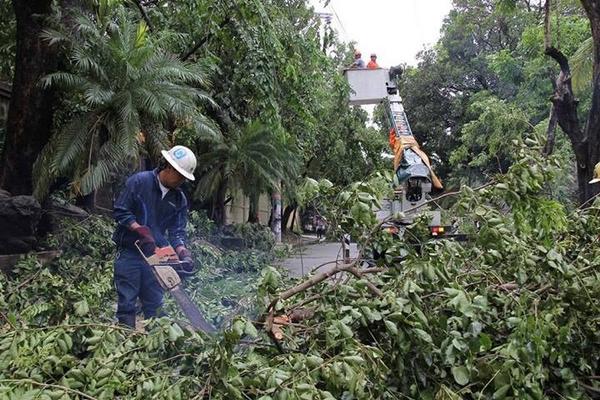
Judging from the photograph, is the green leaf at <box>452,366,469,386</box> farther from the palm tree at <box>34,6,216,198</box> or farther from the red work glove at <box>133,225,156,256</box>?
the palm tree at <box>34,6,216,198</box>

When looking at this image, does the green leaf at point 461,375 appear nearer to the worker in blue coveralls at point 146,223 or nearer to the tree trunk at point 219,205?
the worker in blue coveralls at point 146,223

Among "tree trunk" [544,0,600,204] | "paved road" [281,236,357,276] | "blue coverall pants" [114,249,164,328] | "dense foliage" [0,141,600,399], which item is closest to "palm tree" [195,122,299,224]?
"paved road" [281,236,357,276]

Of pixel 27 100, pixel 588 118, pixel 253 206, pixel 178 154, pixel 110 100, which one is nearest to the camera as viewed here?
pixel 178 154

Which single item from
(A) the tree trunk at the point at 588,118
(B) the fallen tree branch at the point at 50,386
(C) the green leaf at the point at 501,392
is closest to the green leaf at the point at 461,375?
(C) the green leaf at the point at 501,392

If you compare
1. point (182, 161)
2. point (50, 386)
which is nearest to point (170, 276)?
point (182, 161)

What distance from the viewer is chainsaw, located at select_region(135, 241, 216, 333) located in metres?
4.77

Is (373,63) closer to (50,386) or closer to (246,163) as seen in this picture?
(246,163)

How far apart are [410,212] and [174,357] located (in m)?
1.39

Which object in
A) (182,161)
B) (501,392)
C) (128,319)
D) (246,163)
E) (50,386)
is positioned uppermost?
(246,163)

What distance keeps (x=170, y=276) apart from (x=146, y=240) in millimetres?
342

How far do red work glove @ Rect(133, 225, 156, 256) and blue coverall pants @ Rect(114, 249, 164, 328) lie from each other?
16cm

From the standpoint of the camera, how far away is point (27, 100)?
29.6 ft

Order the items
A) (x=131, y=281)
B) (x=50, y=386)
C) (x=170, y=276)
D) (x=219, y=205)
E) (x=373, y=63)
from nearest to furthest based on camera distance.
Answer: (x=50, y=386)
(x=170, y=276)
(x=131, y=281)
(x=373, y=63)
(x=219, y=205)

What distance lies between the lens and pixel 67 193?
498 inches
